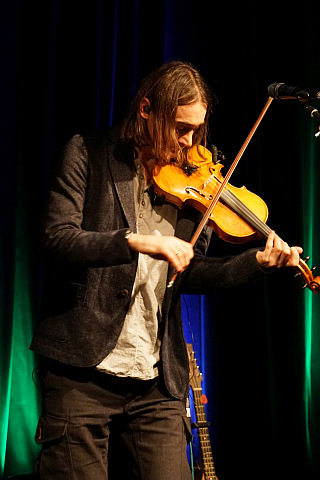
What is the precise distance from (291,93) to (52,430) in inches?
41.8

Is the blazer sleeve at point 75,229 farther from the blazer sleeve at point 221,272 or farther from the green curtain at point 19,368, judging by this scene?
the green curtain at point 19,368

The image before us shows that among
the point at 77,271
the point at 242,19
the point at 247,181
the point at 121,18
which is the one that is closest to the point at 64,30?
the point at 121,18

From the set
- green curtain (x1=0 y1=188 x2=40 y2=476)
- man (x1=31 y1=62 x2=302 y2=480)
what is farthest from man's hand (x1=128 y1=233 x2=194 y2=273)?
green curtain (x1=0 y1=188 x2=40 y2=476)

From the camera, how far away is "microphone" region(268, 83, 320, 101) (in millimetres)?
1408

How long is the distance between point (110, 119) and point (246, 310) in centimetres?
108

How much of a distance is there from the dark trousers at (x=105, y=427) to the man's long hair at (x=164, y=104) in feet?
2.12

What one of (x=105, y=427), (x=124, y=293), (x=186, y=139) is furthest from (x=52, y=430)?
(x=186, y=139)

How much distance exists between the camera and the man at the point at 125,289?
1346 millimetres

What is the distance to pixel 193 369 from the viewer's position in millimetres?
2246

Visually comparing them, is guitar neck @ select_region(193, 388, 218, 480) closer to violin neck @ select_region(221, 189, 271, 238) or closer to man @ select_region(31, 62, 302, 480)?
man @ select_region(31, 62, 302, 480)

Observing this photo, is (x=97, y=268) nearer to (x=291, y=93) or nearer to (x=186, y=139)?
(x=186, y=139)

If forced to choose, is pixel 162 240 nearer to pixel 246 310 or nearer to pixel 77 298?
pixel 77 298

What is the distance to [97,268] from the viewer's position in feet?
4.75

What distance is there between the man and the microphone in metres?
0.20
